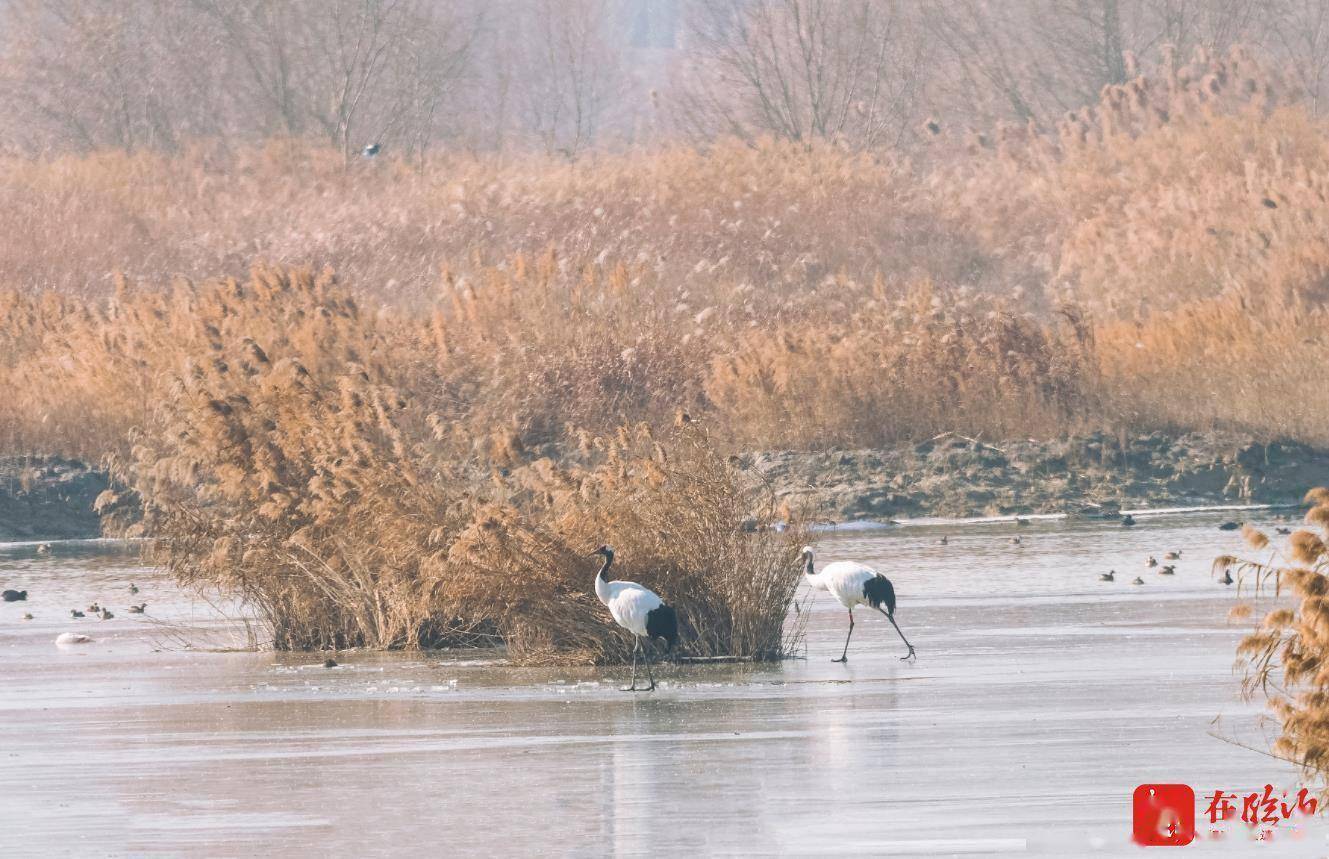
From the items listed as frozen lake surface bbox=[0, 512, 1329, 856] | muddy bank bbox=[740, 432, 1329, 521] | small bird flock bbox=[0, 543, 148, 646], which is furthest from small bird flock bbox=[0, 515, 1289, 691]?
muddy bank bbox=[740, 432, 1329, 521]

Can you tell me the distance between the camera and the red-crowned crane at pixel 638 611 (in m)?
15.1

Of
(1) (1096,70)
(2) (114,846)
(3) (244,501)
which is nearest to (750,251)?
(1) (1096,70)

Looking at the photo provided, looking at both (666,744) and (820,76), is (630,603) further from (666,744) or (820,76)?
(820,76)

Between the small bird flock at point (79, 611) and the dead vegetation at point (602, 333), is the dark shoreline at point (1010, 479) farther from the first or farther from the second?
the small bird flock at point (79, 611)

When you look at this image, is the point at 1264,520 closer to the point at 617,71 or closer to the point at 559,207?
the point at 559,207

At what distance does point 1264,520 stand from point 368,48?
3233cm

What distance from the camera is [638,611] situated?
1509 cm

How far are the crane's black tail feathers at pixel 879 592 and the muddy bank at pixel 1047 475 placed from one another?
1276cm

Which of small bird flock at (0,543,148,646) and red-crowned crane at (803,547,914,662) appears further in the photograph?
small bird flock at (0,543,148,646)

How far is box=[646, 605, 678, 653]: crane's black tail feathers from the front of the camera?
15.1 meters

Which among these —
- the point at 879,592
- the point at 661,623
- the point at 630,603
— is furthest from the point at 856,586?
the point at 630,603

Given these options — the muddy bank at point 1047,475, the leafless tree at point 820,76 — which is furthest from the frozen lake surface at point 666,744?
the leafless tree at point 820,76

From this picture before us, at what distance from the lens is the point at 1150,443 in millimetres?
30797

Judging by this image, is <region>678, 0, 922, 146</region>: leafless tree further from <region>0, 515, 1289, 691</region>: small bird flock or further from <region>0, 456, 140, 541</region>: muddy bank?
<region>0, 515, 1289, 691</region>: small bird flock
